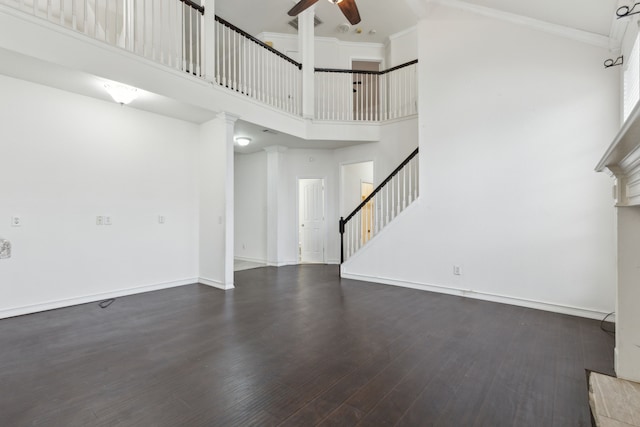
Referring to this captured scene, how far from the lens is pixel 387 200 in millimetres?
5172

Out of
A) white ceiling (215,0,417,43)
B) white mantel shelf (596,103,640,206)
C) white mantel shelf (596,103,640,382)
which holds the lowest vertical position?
white mantel shelf (596,103,640,382)

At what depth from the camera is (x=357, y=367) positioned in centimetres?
224

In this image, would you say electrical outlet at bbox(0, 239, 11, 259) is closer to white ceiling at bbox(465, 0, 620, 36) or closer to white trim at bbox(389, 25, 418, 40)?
white ceiling at bbox(465, 0, 620, 36)

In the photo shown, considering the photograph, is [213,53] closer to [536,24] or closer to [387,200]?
[387,200]

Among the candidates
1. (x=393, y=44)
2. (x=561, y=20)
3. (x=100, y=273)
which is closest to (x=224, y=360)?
(x=100, y=273)

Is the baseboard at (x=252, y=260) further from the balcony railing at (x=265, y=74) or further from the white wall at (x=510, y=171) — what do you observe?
the balcony railing at (x=265, y=74)

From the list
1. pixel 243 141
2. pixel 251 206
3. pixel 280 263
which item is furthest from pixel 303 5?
pixel 280 263

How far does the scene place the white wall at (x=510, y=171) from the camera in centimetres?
340

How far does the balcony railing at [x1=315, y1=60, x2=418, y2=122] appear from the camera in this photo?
5879 millimetres

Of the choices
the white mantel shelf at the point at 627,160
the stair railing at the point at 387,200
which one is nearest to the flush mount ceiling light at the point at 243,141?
the stair railing at the point at 387,200

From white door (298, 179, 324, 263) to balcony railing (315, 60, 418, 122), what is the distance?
173 cm

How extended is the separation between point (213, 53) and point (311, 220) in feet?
13.5

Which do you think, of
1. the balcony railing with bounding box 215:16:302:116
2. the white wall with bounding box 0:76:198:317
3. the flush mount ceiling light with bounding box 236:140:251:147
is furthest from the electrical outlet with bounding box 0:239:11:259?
the flush mount ceiling light with bounding box 236:140:251:147

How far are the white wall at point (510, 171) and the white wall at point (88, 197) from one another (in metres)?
3.69
